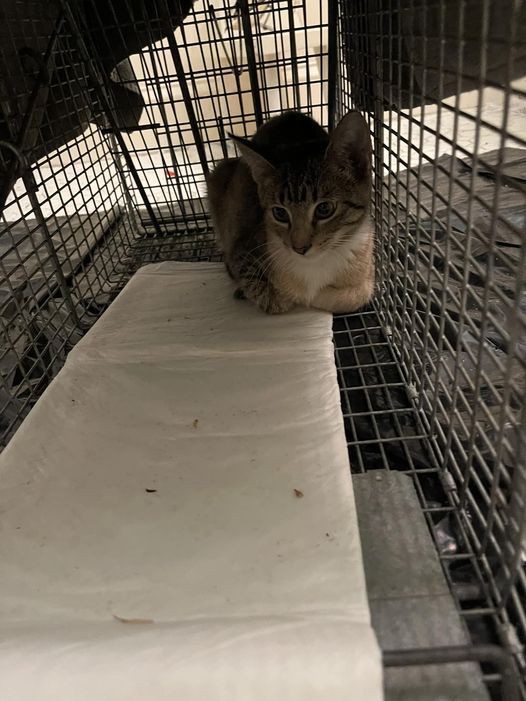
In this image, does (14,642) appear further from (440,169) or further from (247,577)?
(440,169)

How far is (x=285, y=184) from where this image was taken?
1.21 metres

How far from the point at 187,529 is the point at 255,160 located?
889mm

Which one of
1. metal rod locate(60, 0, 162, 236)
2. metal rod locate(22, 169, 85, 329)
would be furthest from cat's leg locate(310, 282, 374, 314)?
metal rod locate(60, 0, 162, 236)

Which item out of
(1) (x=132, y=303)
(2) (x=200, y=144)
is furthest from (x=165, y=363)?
(2) (x=200, y=144)

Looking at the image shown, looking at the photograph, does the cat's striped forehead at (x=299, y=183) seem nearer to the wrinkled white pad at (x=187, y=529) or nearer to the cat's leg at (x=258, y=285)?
the cat's leg at (x=258, y=285)

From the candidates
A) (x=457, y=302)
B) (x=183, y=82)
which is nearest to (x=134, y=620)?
(x=457, y=302)

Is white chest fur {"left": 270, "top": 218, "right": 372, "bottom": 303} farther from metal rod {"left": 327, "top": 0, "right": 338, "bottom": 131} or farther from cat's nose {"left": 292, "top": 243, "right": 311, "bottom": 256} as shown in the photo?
metal rod {"left": 327, "top": 0, "right": 338, "bottom": 131}

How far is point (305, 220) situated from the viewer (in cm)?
118

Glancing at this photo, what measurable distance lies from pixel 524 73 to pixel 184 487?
76 cm

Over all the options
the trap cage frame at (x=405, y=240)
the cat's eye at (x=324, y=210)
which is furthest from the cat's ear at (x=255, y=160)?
the trap cage frame at (x=405, y=240)

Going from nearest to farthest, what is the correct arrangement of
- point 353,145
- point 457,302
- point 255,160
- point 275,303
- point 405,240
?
point 457,302 → point 405,240 → point 353,145 → point 255,160 → point 275,303

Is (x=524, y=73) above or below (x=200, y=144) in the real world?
above

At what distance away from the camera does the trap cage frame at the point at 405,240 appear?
0.59 m

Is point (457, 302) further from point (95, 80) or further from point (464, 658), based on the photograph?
point (95, 80)
